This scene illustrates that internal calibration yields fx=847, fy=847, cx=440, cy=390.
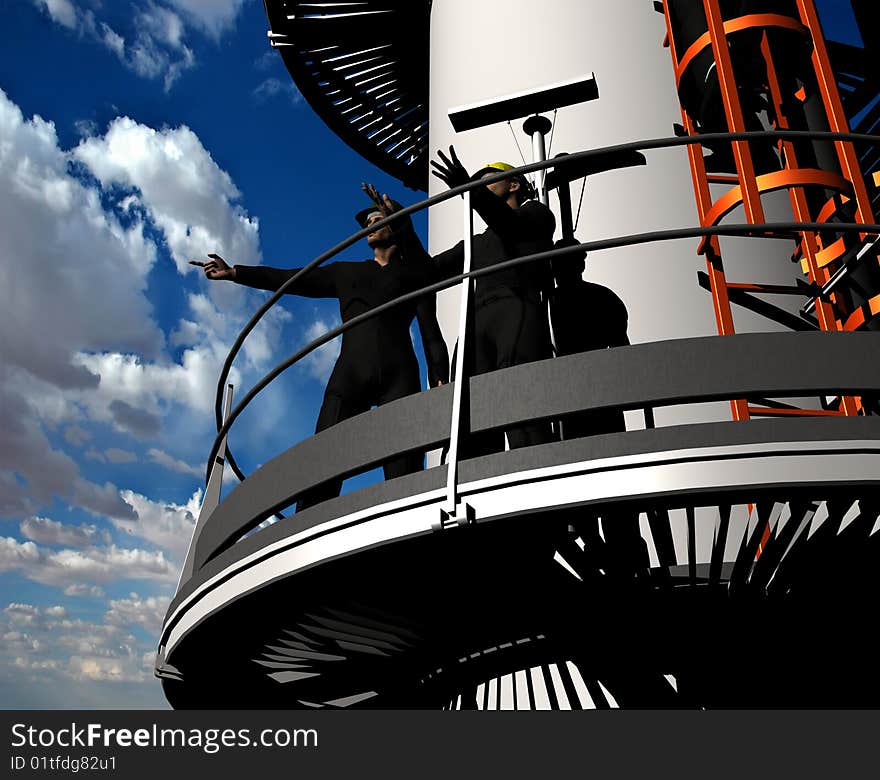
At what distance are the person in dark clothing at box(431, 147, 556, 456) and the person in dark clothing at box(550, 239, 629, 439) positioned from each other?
33 cm

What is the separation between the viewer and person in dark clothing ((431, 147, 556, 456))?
437 centimetres

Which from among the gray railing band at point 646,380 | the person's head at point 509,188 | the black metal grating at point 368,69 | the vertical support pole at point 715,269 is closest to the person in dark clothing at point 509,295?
the person's head at point 509,188

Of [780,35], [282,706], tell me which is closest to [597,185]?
[780,35]

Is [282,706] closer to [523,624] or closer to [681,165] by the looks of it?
[523,624]

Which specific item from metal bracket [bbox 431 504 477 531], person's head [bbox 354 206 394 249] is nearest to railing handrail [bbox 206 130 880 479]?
person's head [bbox 354 206 394 249]

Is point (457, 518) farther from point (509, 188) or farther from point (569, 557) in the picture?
point (509, 188)

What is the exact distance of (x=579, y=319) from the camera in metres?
5.42

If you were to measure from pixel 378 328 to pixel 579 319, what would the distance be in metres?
1.32

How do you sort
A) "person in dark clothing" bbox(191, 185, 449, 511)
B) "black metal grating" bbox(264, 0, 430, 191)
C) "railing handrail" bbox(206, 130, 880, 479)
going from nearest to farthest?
"railing handrail" bbox(206, 130, 880, 479), "person in dark clothing" bbox(191, 185, 449, 511), "black metal grating" bbox(264, 0, 430, 191)

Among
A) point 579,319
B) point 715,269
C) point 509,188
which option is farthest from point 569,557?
point 715,269

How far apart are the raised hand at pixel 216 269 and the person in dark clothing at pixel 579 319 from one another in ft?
7.11

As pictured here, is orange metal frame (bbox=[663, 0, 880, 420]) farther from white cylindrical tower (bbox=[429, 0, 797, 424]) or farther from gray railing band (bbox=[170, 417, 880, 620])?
gray railing band (bbox=[170, 417, 880, 620])

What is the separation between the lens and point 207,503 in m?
5.71
